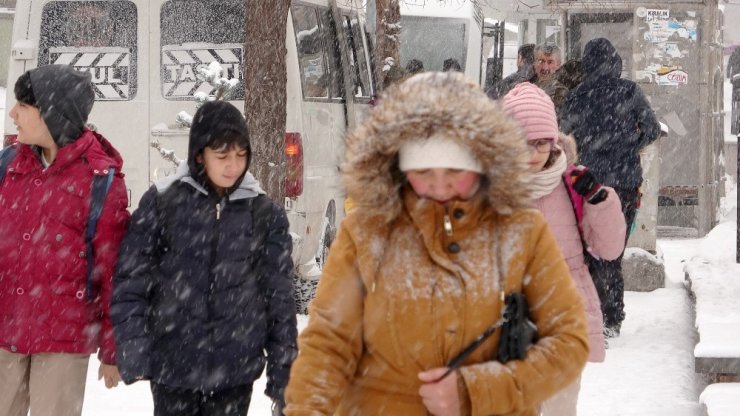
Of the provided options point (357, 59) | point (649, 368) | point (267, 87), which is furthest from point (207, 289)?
point (357, 59)

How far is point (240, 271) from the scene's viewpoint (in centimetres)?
435

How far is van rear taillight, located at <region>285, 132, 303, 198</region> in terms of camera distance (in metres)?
8.98

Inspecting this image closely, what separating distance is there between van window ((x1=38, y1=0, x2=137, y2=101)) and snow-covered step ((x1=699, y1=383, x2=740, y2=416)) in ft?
16.0

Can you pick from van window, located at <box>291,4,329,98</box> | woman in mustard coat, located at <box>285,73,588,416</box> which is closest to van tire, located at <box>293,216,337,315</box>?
van window, located at <box>291,4,329,98</box>

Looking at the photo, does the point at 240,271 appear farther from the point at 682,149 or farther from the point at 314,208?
the point at 682,149

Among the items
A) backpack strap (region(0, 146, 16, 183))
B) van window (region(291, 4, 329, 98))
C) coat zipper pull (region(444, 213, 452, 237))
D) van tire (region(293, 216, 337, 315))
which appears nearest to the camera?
coat zipper pull (region(444, 213, 452, 237))

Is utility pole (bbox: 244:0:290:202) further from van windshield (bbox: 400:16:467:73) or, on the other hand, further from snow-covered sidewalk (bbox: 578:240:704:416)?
van windshield (bbox: 400:16:467:73)

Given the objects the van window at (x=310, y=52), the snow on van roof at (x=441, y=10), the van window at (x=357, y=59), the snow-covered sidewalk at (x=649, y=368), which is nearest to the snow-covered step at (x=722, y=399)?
the snow-covered sidewalk at (x=649, y=368)

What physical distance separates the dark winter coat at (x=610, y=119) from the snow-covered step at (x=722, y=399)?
96.6 inches

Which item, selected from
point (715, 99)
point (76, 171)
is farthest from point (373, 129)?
point (715, 99)

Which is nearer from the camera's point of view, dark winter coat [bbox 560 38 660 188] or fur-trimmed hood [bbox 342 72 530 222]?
fur-trimmed hood [bbox 342 72 530 222]

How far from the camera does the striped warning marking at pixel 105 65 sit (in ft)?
30.1

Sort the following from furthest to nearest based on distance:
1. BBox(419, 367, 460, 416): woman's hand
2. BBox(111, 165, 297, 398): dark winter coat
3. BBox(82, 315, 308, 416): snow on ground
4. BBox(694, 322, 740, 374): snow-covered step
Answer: BBox(82, 315, 308, 416): snow on ground < BBox(694, 322, 740, 374): snow-covered step < BBox(111, 165, 297, 398): dark winter coat < BBox(419, 367, 460, 416): woman's hand

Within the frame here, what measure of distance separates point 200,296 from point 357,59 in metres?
7.50
